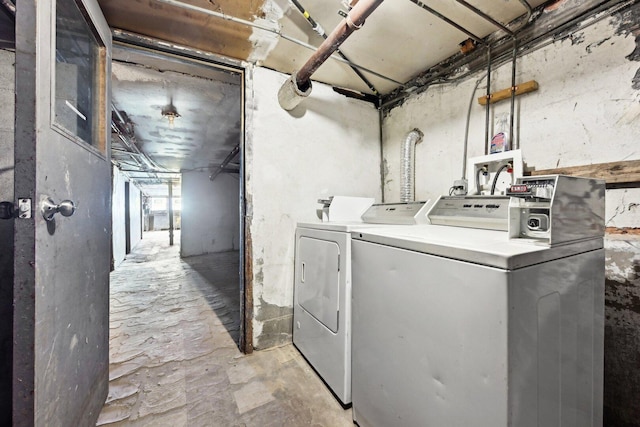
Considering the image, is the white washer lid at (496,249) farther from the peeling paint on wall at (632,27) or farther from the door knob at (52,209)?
the door knob at (52,209)

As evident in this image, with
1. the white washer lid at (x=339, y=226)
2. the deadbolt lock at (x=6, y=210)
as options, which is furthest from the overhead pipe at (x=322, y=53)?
the deadbolt lock at (x=6, y=210)

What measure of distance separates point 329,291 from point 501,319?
935 millimetres

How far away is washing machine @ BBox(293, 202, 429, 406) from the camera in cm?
134

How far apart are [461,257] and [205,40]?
191 cm

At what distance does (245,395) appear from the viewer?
144 cm

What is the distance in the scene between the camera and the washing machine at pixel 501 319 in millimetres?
694

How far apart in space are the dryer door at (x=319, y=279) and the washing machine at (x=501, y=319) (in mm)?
340

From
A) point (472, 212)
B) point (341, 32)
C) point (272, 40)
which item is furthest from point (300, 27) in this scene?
point (472, 212)

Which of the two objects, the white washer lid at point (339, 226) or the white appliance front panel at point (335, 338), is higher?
the white washer lid at point (339, 226)

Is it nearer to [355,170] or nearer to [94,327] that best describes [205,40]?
[355,170]

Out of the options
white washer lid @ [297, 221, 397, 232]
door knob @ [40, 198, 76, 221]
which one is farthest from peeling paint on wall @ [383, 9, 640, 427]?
door knob @ [40, 198, 76, 221]

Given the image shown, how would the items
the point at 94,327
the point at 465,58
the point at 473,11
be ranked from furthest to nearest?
1. the point at 465,58
2. the point at 473,11
3. the point at 94,327

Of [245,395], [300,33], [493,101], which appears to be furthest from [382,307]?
[300,33]

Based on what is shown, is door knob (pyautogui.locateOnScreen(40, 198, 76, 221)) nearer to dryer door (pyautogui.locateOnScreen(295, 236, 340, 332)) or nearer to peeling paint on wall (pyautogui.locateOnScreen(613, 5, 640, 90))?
dryer door (pyautogui.locateOnScreen(295, 236, 340, 332))
